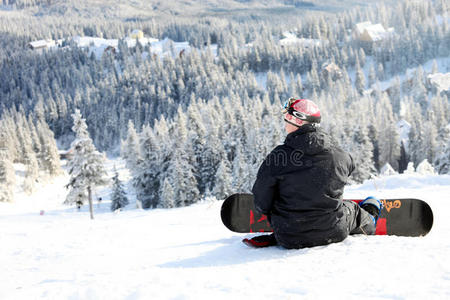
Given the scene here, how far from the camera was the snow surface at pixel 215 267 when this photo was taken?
101 inches

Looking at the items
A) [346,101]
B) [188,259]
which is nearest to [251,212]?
[188,259]

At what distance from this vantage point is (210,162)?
3931 centimetres

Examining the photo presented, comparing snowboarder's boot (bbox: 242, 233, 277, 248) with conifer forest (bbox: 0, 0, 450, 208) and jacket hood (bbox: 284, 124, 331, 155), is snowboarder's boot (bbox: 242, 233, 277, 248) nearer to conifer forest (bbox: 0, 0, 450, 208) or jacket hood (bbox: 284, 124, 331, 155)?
jacket hood (bbox: 284, 124, 331, 155)

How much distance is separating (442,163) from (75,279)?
2989 centimetres

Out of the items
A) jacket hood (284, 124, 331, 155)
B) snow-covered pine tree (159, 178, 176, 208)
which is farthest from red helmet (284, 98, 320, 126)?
snow-covered pine tree (159, 178, 176, 208)

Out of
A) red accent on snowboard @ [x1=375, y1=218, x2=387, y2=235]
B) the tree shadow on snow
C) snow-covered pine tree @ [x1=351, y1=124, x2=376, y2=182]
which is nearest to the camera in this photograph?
the tree shadow on snow

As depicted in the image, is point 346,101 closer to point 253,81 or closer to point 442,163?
point 253,81

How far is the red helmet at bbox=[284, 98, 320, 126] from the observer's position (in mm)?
3590

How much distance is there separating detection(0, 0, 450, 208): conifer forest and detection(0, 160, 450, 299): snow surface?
1674cm

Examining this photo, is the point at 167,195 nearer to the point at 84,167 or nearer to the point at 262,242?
the point at 84,167

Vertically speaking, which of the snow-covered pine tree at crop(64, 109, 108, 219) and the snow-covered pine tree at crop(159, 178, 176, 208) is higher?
the snow-covered pine tree at crop(64, 109, 108, 219)

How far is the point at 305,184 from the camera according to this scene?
346cm

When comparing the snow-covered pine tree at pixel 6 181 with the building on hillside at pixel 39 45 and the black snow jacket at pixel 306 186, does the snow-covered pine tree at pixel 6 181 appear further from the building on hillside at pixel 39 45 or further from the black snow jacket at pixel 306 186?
the building on hillside at pixel 39 45

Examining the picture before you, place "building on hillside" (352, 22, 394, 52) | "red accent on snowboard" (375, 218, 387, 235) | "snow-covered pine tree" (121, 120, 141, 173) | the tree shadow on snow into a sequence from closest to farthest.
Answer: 1. the tree shadow on snow
2. "red accent on snowboard" (375, 218, 387, 235)
3. "snow-covered pine tree" (121, 120, 141, 173)
4. "building on hillside" (352, 22, 394, 52)
